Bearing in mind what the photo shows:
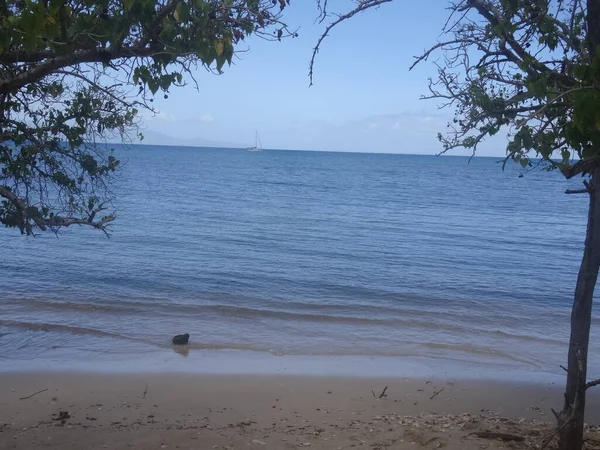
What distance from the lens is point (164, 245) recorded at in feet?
68.6

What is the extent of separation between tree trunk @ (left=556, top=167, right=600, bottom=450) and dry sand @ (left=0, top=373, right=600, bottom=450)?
2.55ft

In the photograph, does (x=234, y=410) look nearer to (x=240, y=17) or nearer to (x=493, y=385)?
(x=493, y=385)

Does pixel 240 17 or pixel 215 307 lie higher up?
pixel 240 17

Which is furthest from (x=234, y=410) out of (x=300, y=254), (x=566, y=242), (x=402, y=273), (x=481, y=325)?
(x=566, y=242)

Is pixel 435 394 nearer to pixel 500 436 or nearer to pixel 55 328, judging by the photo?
pixel 500 436

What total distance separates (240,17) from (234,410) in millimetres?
4855

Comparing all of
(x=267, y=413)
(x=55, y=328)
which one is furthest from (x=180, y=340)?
(x=267, y=413)

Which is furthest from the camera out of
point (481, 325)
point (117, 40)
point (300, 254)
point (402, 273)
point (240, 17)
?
point (300, 254)

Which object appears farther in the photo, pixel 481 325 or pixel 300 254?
pixel 300 254

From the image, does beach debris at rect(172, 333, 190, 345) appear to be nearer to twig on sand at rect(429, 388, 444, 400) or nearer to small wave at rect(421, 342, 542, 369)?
small wave at rect(421, 342, 542, 369)

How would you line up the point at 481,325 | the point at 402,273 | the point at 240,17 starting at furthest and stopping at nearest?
1. the point at 402,273
2. the point at 481,325
3. the point at 240,17

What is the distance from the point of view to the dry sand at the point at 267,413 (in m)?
6.17

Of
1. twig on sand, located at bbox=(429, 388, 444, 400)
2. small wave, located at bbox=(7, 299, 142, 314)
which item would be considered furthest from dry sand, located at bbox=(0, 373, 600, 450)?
small wave, located at bbox=(7, 299, 142, 314)

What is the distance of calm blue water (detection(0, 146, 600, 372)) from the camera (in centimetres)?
1101
